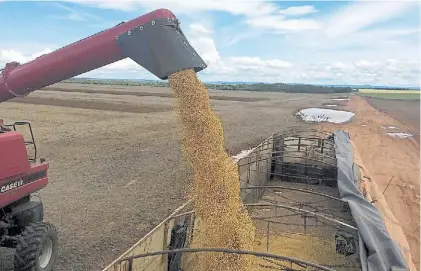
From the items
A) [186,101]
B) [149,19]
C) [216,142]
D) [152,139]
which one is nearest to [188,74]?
[186,101]

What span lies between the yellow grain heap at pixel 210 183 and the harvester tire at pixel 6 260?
2.91 m

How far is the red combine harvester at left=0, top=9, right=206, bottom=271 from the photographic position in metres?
4.33

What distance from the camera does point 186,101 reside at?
495cm

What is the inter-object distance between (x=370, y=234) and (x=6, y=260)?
5.25 meters

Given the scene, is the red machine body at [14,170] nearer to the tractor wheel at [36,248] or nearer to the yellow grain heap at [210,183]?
the tractor wheel at [36,248]

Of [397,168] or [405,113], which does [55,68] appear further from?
[405,113]

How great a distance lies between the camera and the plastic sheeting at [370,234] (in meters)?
4.12

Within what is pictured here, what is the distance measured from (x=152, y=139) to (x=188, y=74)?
12.9 m

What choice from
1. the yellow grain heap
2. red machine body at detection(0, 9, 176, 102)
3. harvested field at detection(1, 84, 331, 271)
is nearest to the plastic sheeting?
the yellow grain heap

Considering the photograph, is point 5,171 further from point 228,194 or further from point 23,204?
point 228,194

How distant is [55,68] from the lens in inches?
181

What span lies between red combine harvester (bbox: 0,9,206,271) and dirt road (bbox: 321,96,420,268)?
6539 millimetres

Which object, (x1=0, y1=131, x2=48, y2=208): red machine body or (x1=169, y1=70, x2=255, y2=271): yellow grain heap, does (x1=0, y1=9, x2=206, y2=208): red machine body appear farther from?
(x1=169, y1=70, x2=255, y2=271): yellow grain heap

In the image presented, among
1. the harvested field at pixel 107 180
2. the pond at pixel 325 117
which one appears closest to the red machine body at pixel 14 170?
the harvested field at pixel 107 180
